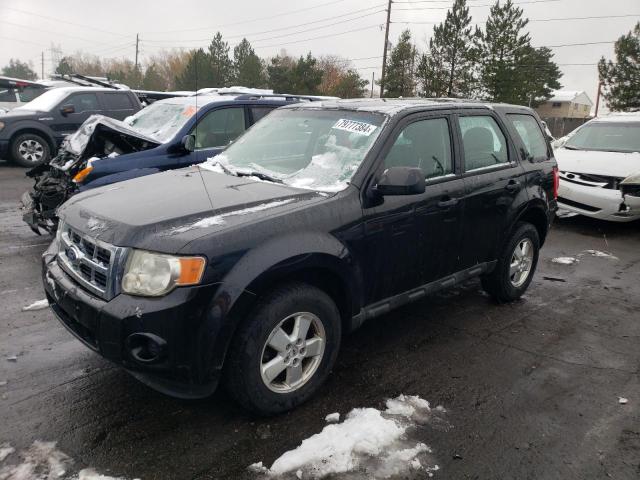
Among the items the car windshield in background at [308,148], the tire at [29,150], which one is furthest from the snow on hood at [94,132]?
the tire at [29,150]

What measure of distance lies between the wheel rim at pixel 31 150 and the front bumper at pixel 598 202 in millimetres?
11462

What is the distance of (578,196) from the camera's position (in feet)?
27.1

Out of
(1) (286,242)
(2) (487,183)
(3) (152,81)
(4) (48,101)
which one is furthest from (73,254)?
(3) (152,81)

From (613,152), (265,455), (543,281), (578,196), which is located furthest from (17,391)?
(613,152)

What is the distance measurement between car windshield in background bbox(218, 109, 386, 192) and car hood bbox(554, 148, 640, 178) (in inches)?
235

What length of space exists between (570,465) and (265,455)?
1603 mm

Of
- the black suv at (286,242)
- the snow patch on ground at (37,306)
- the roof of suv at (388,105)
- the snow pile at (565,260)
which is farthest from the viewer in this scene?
the snow pile at (565,260)

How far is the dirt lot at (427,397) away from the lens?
107 inches

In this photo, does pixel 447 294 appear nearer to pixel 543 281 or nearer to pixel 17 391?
pixel 543 281

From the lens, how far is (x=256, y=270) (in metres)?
2.71

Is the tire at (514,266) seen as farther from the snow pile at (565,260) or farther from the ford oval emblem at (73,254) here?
the ford oval emblem at (73,254)

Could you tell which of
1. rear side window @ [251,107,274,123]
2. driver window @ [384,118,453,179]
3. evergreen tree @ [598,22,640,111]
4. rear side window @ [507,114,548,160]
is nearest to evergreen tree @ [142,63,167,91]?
evergreen tree @ [598,22,640,111]

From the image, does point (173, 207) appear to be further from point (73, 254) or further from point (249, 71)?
point (249, 71)

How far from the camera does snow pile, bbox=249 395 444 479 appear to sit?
8.57 feet
